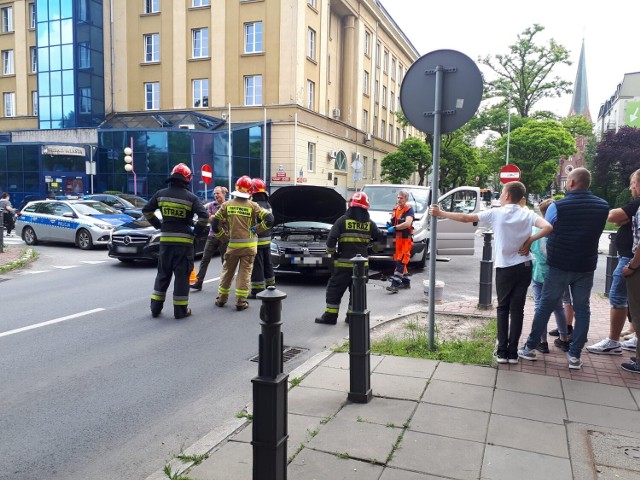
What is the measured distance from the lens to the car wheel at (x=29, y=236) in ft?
57.8

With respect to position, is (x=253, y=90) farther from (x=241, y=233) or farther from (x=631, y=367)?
(x=631, y=367)

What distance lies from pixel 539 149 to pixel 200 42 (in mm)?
24499

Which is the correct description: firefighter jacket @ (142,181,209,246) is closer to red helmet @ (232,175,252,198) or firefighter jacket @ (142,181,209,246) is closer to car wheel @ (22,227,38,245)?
red helmet @ (232,175,252,198)

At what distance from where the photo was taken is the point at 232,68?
105 ft

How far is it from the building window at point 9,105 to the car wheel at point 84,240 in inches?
1130

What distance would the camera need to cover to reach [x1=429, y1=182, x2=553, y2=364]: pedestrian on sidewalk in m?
5.23

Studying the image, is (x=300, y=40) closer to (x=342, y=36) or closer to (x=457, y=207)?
(x=342, y=36)

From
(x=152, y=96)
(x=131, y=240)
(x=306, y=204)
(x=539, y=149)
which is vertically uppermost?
(x=152, y=96)

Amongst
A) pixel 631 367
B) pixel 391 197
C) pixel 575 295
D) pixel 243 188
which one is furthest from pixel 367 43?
pixel 631 367

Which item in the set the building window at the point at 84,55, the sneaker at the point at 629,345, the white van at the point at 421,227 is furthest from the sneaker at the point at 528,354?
the building window at the point at 84,55

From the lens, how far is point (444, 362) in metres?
5.43

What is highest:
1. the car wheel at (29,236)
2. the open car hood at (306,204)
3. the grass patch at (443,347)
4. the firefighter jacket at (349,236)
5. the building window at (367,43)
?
the building window at (367,43)

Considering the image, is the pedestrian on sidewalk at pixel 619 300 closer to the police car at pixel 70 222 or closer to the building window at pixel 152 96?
the police car at pixel 70 222

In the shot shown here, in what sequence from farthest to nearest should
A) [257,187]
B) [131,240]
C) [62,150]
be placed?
[62,150], [131,240], [257,187]
